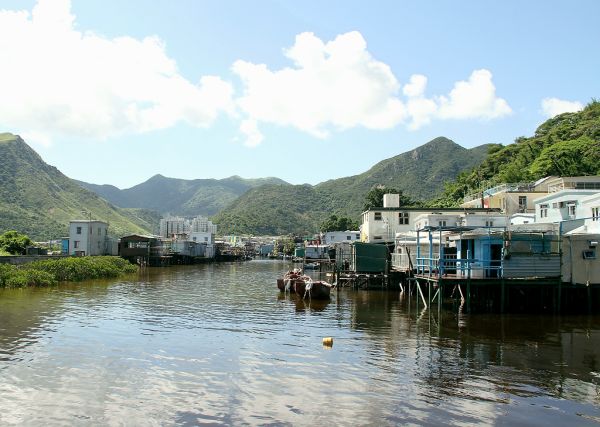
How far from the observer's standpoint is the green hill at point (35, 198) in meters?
139

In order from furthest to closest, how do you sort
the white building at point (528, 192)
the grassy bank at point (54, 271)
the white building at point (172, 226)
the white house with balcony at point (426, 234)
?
the white building at point (172, 226) → the white building at point (528, 192) → the grassy bank at point (54, 271) → the white house with balcony at point (426, 234)

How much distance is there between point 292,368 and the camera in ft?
64.5

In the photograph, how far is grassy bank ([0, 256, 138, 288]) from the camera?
158ft

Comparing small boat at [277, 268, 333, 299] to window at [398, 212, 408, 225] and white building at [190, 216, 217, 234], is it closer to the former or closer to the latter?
window at [398, 212, 408, 225]

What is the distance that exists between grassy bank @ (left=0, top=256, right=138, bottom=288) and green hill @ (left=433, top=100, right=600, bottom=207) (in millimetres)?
70422

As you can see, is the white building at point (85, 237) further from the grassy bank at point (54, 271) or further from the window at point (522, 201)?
the window at point (522, 201)

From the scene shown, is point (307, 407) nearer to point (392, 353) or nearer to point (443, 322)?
point (392, 353)

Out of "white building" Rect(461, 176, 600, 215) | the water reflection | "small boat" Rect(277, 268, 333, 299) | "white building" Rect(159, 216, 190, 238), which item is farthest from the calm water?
"white building" Rect(159, 216, 190, 238)

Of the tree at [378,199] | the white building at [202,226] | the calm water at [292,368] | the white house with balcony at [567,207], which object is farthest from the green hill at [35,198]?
the white house with balcony at [567,207]

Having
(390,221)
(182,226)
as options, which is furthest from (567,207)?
(182,226)

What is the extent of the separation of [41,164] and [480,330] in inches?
7700

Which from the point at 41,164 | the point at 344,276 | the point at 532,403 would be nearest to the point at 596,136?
the point at 344,276

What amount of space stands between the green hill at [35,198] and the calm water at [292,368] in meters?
117

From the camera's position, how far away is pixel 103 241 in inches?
3782
